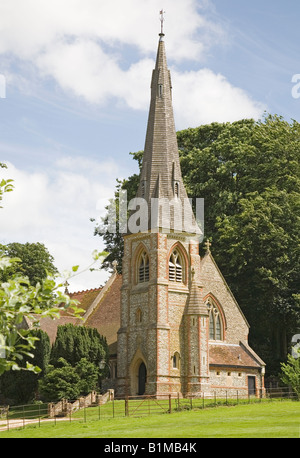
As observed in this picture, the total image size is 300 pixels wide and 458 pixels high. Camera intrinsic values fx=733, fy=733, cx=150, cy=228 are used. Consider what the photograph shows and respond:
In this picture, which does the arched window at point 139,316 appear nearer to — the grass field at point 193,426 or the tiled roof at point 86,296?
the tiled roof at point 86,296

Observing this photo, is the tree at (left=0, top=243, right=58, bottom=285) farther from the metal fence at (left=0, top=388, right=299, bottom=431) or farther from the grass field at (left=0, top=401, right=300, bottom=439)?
the grass field at (left=0, top=401, right=300, bottom=439)

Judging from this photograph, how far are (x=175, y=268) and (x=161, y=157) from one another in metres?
8.00

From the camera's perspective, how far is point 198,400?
43.4 m

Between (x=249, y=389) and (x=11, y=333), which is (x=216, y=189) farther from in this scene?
(x=11, y=333)

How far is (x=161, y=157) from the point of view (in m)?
51.7

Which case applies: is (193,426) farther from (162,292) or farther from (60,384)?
(162,292)

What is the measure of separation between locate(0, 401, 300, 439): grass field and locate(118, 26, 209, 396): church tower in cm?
892

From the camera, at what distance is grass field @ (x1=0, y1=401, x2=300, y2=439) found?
2538 cm

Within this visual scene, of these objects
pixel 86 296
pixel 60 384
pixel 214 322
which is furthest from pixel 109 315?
pixel 60 384

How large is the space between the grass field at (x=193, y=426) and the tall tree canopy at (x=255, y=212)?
15.8 m

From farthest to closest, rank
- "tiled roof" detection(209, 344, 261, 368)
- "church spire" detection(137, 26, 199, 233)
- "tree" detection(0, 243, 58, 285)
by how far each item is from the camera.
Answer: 1. "tree" detection(0, 243, 58, 285)
2. "church spire" detection(137, 26, 199, 233)
3. "tiled roof" detection(209, 344, 261, 368)

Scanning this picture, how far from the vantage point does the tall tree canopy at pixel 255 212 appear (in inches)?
2087

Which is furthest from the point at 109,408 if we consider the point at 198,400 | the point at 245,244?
the point at 245,244

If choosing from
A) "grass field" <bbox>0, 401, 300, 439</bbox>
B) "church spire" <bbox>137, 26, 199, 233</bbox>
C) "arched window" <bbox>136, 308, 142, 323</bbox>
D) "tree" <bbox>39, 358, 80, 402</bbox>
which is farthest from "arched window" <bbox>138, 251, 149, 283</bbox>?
"grass field" <bbox>0, 401, 300, 439</bbox>
